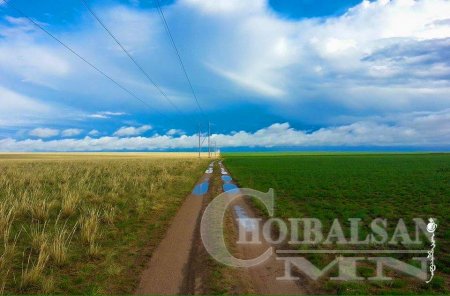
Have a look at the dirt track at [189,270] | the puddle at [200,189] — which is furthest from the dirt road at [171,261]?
the puddle at [200,189]

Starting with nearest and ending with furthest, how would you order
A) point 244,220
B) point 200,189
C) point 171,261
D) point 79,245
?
point 171,261 < point 79,245 < point 244,220 < point 200,189

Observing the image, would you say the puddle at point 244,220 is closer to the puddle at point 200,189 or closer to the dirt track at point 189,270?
the dirt track at point 189,270

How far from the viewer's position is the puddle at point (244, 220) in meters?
13.3

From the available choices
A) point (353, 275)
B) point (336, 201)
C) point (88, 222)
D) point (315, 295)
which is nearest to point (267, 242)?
point (353, 275)

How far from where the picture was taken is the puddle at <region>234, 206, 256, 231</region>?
43.8 ft

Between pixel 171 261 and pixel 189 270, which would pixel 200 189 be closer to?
pixel 171 261

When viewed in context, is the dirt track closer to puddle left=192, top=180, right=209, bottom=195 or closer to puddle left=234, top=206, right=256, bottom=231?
puddle left=234, top=206, right=256, bottom=231

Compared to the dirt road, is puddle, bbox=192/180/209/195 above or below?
above

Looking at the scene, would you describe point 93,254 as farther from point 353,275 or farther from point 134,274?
point 353,275

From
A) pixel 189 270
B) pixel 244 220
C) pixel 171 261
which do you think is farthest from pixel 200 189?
pixel 189 270

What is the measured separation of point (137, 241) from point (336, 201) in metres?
12.3

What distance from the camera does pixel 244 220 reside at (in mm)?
14508

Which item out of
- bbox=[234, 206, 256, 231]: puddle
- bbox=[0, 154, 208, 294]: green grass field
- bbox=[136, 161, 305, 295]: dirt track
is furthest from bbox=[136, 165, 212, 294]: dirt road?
bbox=[234, 206, 256, 231]: puddle

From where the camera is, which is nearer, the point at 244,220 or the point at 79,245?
the point at 79,245
